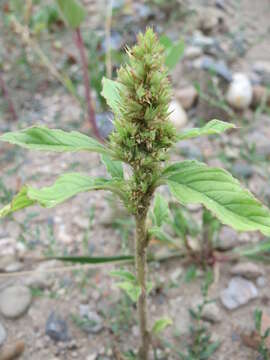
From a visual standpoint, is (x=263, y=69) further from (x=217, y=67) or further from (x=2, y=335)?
(x=2, y=335)

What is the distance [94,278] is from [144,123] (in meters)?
1.24

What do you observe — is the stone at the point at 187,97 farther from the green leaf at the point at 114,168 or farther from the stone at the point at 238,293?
the green leaf at the point at 114,168

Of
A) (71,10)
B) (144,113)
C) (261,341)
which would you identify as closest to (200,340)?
(261,341)

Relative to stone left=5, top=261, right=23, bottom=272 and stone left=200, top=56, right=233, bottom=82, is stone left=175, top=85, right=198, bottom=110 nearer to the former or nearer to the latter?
stone left=200, top=56, right=233, bottom=82

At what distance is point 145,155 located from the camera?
1.05 m

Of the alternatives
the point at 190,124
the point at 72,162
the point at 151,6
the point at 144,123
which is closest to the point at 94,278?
the point at 72,162

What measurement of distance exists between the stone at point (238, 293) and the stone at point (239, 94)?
1.46m

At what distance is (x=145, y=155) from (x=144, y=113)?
0.11m

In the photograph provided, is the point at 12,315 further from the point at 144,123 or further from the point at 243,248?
the point at 144,123

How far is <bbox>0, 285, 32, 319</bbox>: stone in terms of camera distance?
1.88 metres

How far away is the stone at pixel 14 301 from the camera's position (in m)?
1.88

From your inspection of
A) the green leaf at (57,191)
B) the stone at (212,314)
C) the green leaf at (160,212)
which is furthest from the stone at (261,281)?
the green leaf at (57,191)

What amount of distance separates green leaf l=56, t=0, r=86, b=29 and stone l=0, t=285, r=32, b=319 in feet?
5.29

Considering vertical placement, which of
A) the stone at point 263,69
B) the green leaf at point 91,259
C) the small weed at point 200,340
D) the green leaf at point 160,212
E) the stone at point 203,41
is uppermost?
the stone at point 203,41
